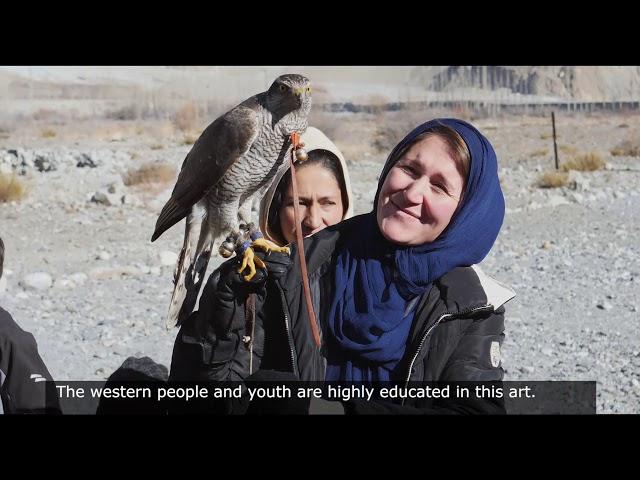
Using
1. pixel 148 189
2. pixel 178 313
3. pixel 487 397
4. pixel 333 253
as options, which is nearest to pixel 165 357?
pixel 178 313

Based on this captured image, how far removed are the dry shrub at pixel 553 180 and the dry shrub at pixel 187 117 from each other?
358 centimetres

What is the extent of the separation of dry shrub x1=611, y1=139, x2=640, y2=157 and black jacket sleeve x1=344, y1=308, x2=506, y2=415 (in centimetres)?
407

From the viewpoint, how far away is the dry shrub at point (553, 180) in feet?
24.0

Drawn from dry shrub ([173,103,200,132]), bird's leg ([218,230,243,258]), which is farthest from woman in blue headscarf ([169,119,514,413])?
dry shrub ([173,103,200,132])

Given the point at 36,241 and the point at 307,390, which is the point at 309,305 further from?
the point at 36,241

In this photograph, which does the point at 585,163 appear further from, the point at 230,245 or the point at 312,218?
the point at 230,245

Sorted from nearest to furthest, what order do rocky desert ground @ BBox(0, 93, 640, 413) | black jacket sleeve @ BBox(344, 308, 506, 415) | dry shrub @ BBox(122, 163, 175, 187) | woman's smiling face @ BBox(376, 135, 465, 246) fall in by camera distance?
1. black jacket sleeve @ BBox(344, 308, 506, 415)
2. woman's smiling face @ BBox(376, 135, 465, 246)
3. rocky desert ground @ BBox(0, 93, 640, 413)
4. dry shrub @ BBox(122, 163, 175, 187)

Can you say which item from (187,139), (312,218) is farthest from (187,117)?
(312,218)

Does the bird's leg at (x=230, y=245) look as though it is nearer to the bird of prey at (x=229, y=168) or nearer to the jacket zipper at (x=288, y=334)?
the bird of prey at (x=229, y=168)

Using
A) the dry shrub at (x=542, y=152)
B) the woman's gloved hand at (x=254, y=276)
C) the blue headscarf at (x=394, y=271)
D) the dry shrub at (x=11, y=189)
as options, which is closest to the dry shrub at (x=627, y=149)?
the dry shrub at (x=542, y=152)

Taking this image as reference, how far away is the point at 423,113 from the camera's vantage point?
15.9 feet

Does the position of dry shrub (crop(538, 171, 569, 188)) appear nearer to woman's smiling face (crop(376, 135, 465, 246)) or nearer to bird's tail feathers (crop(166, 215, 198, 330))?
bird's tail feathers (crop(166, 215, 198, 330))

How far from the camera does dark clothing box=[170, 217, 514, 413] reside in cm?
182

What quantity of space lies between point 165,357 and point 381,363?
2249 millimetres
